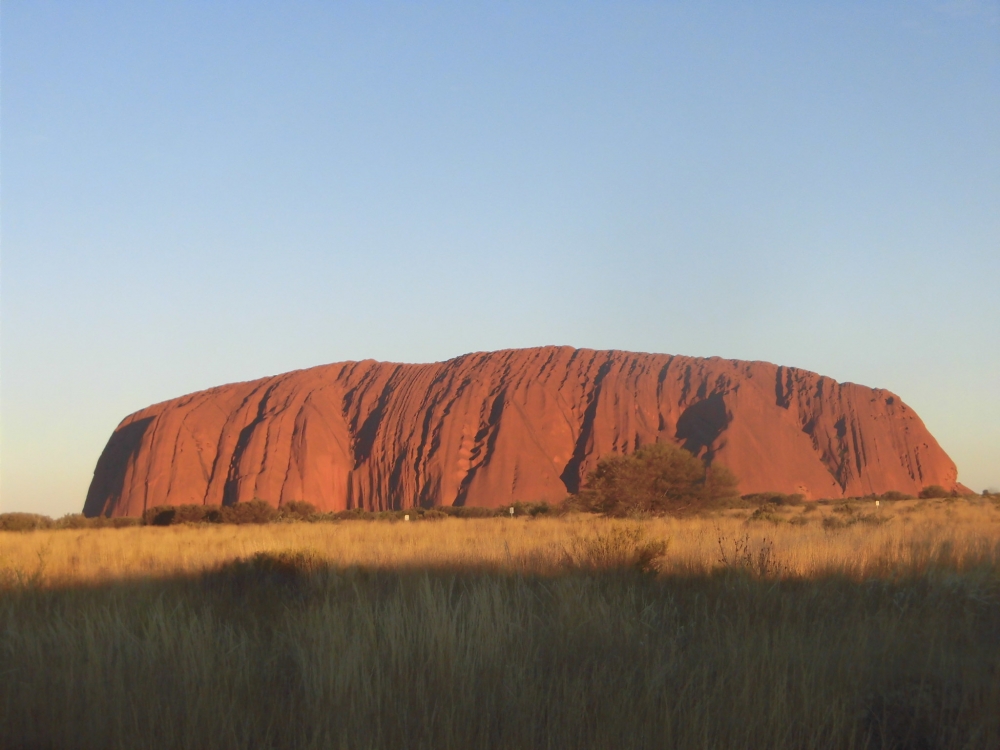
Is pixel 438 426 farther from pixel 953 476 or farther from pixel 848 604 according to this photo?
pixel 848 604

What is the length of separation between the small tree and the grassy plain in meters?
14.4

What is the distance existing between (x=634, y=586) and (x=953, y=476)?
210ft

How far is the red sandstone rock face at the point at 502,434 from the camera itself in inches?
2089

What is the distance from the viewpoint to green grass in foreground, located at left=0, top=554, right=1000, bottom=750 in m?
3.71

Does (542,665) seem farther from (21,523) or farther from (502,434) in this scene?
(502,434)

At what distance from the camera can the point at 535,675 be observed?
4.53 metres

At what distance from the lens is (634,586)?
22.6 ft

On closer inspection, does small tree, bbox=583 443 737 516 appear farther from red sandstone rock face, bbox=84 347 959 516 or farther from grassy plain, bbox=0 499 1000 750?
red sandstone rock face, bbox=84 347 959 516

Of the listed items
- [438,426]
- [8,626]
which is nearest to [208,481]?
[438,426]

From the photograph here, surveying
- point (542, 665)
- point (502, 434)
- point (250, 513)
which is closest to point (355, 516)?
point (250, 513)

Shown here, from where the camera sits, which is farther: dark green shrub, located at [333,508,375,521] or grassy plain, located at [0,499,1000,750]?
dark green shrub, located at [333,508,375,521]

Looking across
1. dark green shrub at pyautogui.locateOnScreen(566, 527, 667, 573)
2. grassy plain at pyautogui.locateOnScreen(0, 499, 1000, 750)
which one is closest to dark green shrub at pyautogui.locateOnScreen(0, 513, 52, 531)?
grassy plain at pyautogui.locateOnScreen(0, 499, 1000, 750)

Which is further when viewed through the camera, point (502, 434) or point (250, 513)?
point (502, 434)

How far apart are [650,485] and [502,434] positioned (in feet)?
102
